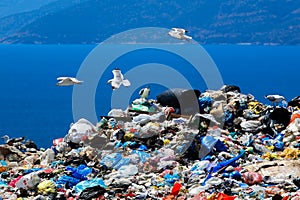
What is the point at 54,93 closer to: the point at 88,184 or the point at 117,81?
the point at 117,81

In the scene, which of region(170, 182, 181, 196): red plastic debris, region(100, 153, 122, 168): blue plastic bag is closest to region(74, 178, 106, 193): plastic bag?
region(100, 153, 122, 168): blue plastic bag

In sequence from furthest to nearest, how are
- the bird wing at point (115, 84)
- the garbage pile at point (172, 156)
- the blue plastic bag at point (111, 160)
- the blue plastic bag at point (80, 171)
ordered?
1. the bird wing at point (115, 84)
2. the blue plastic bag at point (111, 160)
3. the blue plastic bag at point (80, 171)
4. the garbage pile at point (172, 156)

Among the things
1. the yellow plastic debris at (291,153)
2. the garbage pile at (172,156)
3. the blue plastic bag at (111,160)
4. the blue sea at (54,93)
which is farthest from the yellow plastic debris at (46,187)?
the blue sea at (54,93)

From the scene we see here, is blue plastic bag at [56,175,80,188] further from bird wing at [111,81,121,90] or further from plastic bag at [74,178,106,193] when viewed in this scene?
bird wing at [111,81,121,90]

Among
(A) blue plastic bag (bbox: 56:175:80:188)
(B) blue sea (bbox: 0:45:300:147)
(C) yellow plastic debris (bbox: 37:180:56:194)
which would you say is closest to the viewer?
(C) yellow plastic debris (bbox: 37:180:56:194)

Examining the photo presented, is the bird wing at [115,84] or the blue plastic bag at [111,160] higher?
the bird wing at [115,84]

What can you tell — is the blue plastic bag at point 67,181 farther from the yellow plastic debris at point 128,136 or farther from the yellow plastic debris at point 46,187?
the yellow plastic debris at point 128,136

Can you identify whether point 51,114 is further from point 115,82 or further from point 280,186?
point 280,186

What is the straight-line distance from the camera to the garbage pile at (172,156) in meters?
8.33

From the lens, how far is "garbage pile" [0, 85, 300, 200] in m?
8.33

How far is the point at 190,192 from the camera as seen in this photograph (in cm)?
807

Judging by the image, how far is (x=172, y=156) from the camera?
9.95 metres

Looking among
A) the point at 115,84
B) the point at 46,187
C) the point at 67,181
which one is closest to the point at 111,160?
the point at 67,181

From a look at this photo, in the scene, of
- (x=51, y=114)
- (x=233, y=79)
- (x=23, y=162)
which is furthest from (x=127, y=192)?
(x=233, y=79)
